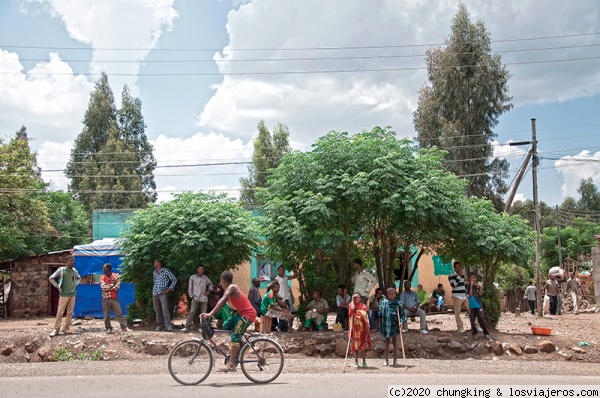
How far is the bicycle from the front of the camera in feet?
30.7

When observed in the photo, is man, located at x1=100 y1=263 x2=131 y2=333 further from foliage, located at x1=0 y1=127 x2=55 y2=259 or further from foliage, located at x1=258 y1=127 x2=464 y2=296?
foliage, located at x1=0 y1=127 x2=55 y2=259

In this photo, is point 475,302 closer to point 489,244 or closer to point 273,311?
point 489,244

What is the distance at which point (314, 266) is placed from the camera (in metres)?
17.6

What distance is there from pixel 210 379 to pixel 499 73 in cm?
3119

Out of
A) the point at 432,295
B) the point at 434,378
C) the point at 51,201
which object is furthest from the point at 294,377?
the point at 51,201

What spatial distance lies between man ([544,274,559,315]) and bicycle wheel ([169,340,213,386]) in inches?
801

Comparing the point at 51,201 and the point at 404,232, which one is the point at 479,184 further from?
the point at 51,201

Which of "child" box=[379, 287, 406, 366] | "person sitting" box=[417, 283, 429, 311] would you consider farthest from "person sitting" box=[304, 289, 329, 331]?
"person sitting" box=[417, 283, 429, 311]

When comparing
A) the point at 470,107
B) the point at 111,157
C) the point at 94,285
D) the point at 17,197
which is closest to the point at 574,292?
the point at 470,107

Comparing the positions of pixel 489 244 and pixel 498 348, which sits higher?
pixel 489 244

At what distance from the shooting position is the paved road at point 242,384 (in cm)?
855

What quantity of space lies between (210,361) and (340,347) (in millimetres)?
5838

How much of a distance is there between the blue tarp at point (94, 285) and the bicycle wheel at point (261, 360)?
14627 mm

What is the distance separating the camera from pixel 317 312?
53.3 ft
